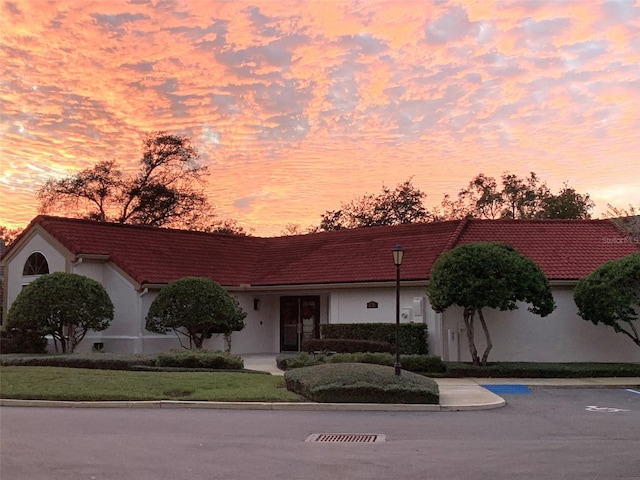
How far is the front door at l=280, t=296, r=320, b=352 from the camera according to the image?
30594mm

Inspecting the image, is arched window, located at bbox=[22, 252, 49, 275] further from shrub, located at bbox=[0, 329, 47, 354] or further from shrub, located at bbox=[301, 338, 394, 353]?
shrub, located at bbox=[301, 338, 394, 353]

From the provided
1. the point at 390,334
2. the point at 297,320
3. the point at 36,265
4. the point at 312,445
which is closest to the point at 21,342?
the point at 36,265

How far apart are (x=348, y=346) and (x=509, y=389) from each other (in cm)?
642

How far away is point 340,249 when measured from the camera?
3122 cm

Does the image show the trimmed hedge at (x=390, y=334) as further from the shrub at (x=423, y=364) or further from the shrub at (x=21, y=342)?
the shrub at (x=21, y=342)

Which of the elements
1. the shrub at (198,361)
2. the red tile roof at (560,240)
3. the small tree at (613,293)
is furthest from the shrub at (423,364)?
the red tile roof at (560,240)

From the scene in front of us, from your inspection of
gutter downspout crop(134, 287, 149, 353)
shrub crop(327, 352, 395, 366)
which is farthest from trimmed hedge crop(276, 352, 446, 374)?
gutter downspout crop(134, 287, 149, 353)

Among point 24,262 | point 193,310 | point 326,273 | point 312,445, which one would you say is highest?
point 24,262

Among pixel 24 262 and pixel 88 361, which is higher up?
pixel 24 262

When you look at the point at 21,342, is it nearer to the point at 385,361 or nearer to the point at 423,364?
the point at 385,361

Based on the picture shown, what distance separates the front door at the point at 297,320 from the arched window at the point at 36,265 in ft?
31.8

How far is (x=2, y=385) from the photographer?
16.5 meters

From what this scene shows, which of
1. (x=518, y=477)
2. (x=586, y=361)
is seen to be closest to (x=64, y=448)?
(x=518, y=477)

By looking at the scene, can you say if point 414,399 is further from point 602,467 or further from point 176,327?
point 176,327
